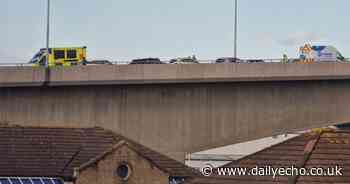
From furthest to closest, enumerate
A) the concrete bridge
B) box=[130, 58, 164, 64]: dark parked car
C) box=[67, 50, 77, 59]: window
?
box=[67, 50, 77, 59]: window, box=[130, 58, 164, 64]: dark parked car, the concrete bridge

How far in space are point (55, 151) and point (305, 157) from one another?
24.5 metres

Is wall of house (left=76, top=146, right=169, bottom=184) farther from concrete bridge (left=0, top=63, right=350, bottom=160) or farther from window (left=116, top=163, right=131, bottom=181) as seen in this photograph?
concrete bridge (left=0, top=63, right=350, bottom=160)

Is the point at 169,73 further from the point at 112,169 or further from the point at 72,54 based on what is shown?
the point at 72,54

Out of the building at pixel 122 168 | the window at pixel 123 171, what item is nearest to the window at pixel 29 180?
the building at pixel 122 168

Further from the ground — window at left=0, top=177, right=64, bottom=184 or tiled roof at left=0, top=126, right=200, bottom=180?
tiled roof at left=0, top=126, right=200, bottom=180

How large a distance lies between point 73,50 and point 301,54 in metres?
13.7

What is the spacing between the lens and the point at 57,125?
159 feet

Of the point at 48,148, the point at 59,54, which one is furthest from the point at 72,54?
the point at 48,148

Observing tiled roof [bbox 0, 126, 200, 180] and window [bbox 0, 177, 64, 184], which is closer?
window [bbox 0, 177, 64, 184]

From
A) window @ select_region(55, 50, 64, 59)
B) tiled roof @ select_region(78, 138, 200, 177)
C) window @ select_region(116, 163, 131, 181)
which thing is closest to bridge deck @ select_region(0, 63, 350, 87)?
tiled roof @ select_region(78, 138, 200, 177)

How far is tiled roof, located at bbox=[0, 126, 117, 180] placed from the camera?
44.4 m

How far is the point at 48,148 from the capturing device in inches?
1832

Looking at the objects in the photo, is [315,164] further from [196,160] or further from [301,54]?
[196,160]

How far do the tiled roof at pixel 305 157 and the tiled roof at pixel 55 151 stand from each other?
19143mm
